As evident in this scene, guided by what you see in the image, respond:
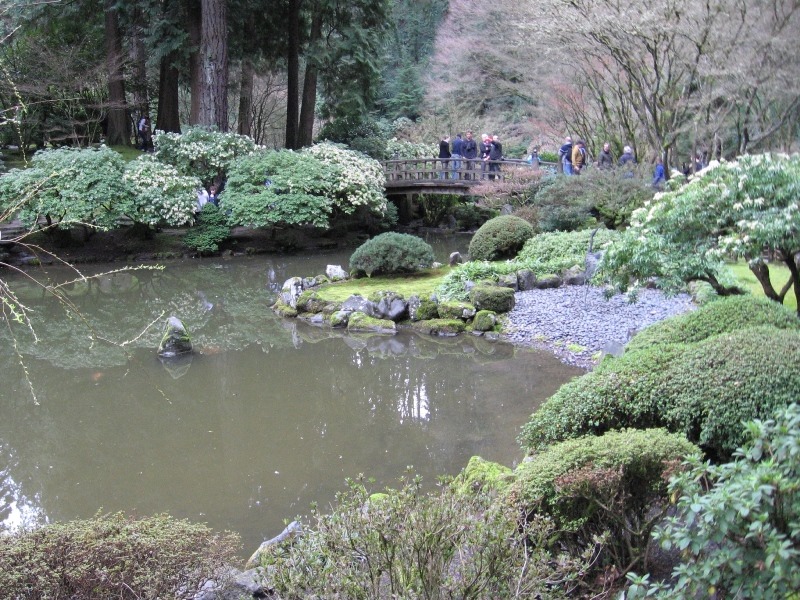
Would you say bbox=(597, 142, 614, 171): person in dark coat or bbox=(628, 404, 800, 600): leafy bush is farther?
bbox=(597, 142, 614, 171): person in dark coat

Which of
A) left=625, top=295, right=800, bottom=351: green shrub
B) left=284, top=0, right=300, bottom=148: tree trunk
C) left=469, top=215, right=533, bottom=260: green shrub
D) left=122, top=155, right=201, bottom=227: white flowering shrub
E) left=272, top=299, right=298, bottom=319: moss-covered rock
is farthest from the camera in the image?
left=284, top=0, right=300, bottom=148: tree trunk

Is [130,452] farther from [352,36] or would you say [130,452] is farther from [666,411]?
[352,36]

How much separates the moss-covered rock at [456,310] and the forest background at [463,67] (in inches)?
254

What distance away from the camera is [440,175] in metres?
22.0

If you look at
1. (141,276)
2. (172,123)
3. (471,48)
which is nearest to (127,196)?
(141,276)

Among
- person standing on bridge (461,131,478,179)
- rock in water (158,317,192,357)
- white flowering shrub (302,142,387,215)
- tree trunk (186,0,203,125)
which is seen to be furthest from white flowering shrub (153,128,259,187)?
rock in water (158,317,192,357)

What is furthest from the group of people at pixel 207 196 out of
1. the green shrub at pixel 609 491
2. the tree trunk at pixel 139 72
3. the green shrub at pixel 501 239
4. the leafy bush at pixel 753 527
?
the leafy bush at pixel 753 527

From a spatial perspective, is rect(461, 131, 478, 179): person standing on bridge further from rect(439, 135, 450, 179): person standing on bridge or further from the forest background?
the forest background

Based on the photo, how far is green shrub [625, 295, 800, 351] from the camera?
5.57 m

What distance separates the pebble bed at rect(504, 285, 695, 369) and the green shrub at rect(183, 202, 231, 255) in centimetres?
926

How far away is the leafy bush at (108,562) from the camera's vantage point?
3.29 meters

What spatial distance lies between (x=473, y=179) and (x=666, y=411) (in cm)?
1668

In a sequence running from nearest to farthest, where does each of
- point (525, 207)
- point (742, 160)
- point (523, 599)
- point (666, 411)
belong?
point (523, 599)
point (666, 411)
point (742, 160)
point (525, 207)

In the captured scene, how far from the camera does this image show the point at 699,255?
22.1ft
